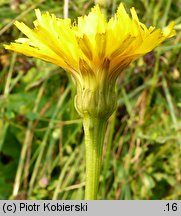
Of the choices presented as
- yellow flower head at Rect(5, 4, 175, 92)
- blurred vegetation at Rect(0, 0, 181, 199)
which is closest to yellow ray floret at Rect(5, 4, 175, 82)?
yellow flower head at Rect(5, 4, 175, 92)

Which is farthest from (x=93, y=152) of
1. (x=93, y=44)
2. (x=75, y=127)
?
(x=75, y=127)

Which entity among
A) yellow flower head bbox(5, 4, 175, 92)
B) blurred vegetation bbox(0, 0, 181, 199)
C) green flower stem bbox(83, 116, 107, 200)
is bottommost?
green flower stem bbox(83, 116, 107, 200)

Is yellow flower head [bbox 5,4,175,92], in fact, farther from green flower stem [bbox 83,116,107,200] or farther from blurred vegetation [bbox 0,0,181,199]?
blurred vegetation [bbox 0,0,181,199]

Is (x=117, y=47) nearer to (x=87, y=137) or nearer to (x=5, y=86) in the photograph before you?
(x=87, y=137)

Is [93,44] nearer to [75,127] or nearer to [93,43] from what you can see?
[93,43]

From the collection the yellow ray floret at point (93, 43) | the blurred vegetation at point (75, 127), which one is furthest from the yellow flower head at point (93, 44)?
the blurred vegetation at point (75, 127)

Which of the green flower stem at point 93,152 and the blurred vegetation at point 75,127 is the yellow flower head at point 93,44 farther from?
the blurred vegetation at point 75,127

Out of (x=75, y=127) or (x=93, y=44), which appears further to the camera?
(x=75, y=127)

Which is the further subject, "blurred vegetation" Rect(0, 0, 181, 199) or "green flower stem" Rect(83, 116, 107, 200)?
"blurred vegetation" Rect(0, 0, 181, 199)
